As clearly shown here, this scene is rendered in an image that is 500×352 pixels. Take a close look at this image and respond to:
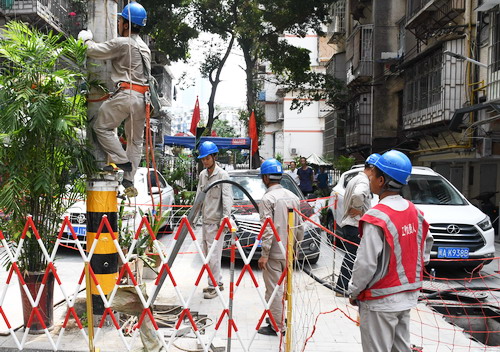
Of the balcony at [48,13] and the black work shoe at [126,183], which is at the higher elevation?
the balcony at [48,13]

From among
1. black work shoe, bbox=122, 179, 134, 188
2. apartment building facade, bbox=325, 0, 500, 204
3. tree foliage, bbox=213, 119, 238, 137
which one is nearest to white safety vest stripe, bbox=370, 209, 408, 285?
black work shoe, bbox=122, 179, 134, 188

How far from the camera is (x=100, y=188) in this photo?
496 cm

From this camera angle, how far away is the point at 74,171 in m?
5.22

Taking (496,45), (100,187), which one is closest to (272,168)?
(100,187)

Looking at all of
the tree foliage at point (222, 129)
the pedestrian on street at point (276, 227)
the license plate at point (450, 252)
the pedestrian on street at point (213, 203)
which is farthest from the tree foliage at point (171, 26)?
the tree foliage at point (222, 129)

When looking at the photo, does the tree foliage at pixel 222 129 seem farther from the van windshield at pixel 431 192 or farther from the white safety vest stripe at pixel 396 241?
the white safety vest stripe at pixel 396 241

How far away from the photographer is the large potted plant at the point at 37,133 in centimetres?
468

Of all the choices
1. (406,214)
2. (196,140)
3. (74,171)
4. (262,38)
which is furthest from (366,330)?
(262,38)

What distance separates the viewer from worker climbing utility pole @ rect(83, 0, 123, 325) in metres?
4.90

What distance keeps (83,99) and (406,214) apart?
3490 millimetres

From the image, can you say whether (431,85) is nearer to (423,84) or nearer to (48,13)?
(423,84)

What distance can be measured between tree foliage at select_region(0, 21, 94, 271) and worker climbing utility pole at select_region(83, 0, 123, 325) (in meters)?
0.14

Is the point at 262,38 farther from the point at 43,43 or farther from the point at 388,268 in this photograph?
the point at 388,268

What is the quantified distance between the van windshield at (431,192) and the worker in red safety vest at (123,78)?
5.91 meters
